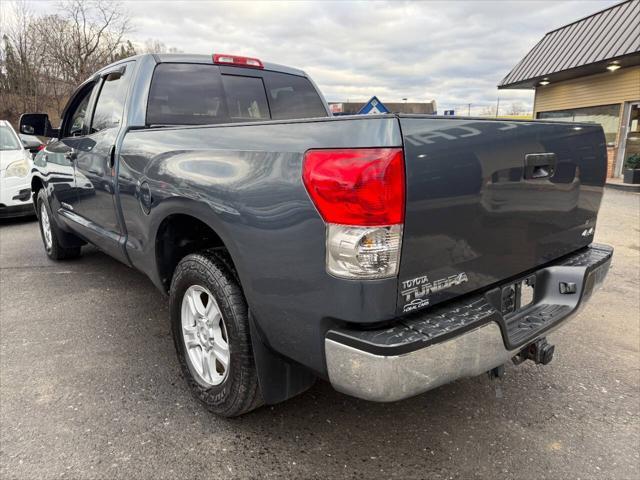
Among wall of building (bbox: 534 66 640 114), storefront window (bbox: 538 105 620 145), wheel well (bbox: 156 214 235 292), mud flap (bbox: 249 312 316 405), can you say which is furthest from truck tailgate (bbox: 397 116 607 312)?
wall of building (bbox: 534 66 640 114)

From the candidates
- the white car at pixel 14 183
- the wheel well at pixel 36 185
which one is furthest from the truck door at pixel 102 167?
the white car at pixel 14 183

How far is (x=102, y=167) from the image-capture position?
3203 millimetres

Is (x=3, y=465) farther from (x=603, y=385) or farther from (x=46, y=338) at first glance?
(x=603, y=385)

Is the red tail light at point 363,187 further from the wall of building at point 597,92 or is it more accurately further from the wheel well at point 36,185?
the wall of building at point 597,92

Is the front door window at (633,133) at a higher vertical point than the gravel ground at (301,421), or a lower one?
higher

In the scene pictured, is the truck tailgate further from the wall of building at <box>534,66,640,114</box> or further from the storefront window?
the wall of building at <box>534,66,640,114</box>

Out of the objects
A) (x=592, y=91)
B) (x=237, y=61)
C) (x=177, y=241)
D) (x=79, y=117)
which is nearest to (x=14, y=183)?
(x=79, y=117)

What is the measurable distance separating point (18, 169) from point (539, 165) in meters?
8.02

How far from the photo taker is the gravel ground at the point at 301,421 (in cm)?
211

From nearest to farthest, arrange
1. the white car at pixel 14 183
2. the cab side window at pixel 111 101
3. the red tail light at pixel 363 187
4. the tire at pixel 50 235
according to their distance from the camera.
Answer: the red tail light at pixel 363 187 → the cab side window at pixel 111 101 → the tire at pixel 50 235 → the white car at pixel 14 183

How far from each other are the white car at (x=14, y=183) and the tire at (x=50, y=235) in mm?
2448

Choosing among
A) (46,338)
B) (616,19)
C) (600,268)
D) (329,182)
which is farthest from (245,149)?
(616,19)

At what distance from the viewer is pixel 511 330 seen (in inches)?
81.7

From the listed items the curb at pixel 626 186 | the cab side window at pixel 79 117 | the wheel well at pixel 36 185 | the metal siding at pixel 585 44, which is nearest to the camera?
the cab side window at pixel 79 117
